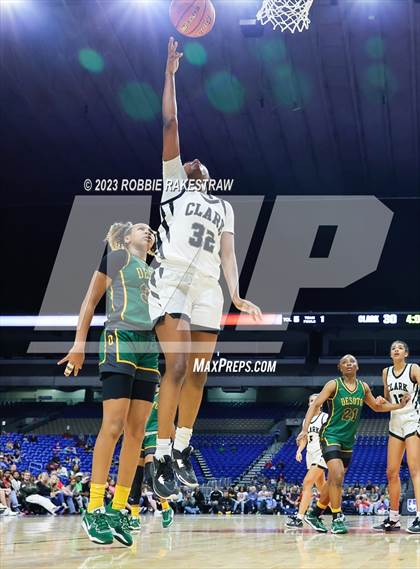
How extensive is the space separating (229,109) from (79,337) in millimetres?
14266

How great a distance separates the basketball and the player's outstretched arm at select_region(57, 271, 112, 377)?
1881mm

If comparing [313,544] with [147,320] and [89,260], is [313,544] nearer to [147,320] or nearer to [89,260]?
[147,320]

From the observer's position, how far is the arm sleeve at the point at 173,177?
420cm

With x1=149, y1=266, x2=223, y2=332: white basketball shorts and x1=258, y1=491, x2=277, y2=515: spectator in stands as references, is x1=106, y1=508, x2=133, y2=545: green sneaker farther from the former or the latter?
x1=258, y1=491, x2=277, y2=515: spectator in stands

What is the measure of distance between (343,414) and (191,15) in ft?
14.7

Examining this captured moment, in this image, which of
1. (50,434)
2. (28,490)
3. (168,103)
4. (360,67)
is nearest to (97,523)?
(168,103)

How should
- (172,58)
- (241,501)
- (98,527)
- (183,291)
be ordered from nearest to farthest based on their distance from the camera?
(183,291) → (172,58) → (98,527) → (241,501)

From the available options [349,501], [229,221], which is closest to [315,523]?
[229,221]

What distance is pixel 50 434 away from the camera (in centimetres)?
3108

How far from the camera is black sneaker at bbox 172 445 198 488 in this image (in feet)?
13.4

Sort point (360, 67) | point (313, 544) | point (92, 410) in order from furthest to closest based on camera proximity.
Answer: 1. point (92, 410)
2. point (360, 67)
3. point (313, 544)

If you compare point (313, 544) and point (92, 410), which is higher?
point (92, 410)

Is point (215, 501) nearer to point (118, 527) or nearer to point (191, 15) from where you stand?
point (118, 527)

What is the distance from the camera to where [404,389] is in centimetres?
814
